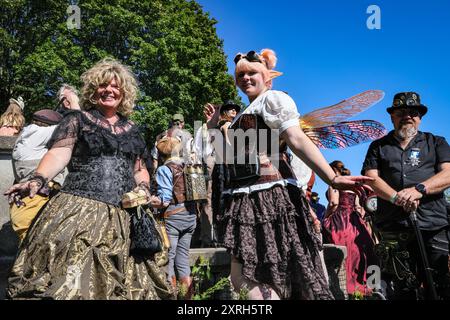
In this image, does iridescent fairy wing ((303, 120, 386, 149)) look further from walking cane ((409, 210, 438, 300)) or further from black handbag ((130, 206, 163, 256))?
black handbag ((130, 206, 163, 256))

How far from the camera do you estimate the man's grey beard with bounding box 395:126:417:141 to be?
3.88 m

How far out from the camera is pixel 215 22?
25375 millimetres

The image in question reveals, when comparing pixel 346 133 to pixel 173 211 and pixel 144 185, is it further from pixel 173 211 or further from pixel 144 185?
pixel 173 211

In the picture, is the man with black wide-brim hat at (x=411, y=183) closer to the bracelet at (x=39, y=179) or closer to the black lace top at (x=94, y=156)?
the black lace top at (x=94, y=156)

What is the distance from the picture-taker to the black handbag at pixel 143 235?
2865 millimetres

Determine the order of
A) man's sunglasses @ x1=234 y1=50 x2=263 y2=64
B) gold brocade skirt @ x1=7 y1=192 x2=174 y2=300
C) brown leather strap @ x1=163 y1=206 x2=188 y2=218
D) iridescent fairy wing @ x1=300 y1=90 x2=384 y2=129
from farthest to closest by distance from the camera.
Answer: brown leather strap @ x1=163 y1=206 x2=188 y2=218 → iridescent fairy wing @ x1=300 y1=90 x2=384 y2=129 → man's sunglasses @ x1=234 y1=50 x2=263 y2=64 → gold brocade skirt @ x1=7 y1=192 x2=174 y2=300

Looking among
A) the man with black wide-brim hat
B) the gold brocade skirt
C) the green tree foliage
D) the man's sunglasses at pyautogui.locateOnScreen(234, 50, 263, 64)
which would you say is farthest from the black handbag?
the green tree foliage

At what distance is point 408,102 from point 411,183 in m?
0.71

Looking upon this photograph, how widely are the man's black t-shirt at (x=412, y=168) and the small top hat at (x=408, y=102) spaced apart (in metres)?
0.21

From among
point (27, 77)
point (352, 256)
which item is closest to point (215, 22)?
point (27, 77)

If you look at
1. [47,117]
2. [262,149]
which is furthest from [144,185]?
[47,117]

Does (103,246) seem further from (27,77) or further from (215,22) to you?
(215,22)

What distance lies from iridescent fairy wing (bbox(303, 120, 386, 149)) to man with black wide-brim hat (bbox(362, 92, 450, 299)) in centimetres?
10

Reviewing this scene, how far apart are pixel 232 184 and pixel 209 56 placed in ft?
65.1
